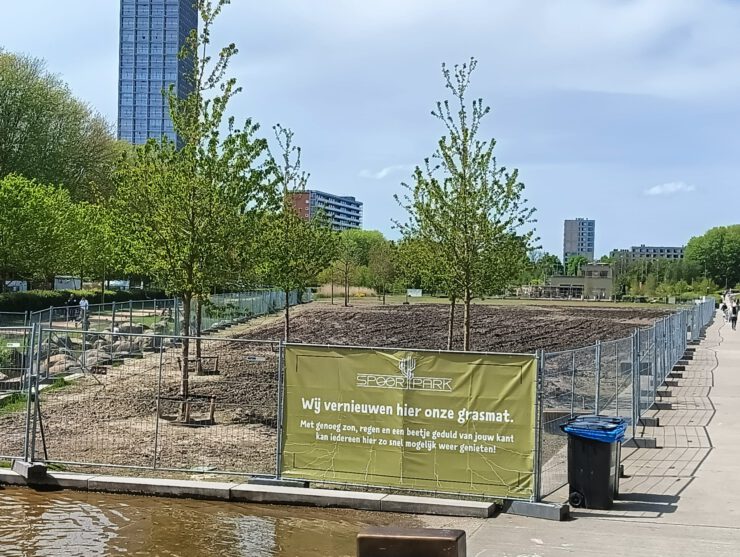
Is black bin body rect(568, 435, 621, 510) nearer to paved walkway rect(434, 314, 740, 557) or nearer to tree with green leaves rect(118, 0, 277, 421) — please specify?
paved walkway rect(434, 314, 740, 557)

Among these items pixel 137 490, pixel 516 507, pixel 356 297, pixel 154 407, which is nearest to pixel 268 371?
pixel 154 407

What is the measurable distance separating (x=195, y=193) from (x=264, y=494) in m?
8.61

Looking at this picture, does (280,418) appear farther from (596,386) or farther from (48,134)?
(48,134)

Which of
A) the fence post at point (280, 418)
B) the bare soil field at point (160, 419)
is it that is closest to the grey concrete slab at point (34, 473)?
the bare soil field at point (160, 419)

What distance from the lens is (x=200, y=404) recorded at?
1612 cm

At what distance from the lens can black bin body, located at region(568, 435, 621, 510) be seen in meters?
9.54

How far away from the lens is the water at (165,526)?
801 cm

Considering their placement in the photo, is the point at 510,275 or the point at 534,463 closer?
the point at 534,463

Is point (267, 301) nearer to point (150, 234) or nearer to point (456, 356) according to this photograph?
point (150, 234)

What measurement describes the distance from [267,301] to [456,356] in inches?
1730

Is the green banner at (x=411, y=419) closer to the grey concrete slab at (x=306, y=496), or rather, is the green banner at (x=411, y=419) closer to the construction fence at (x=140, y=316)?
the grey concrete slab at (x=306, y=496)

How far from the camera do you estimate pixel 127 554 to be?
7824 mm

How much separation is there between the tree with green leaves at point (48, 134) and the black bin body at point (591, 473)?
1967 inches

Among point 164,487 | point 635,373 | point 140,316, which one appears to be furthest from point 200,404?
point 140,316
